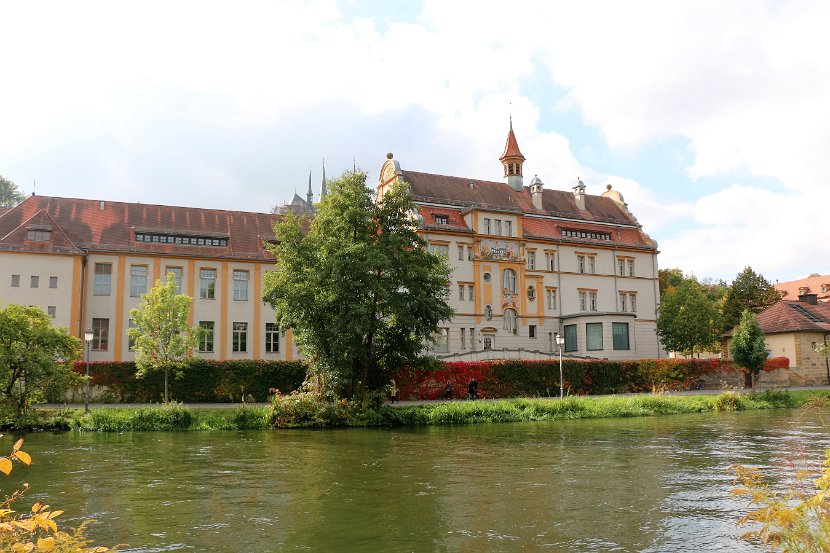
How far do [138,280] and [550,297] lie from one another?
121 ft

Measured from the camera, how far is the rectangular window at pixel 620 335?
6078 cm

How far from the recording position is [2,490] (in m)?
15.9

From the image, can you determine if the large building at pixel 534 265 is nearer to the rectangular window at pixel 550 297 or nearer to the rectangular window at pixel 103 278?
the rectangular window at pixel 550 297

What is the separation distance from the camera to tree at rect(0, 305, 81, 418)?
29406 mm

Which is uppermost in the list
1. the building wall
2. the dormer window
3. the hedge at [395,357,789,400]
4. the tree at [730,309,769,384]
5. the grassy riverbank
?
the dormer window

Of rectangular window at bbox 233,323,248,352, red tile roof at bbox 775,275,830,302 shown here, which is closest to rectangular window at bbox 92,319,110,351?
rectangular window at bbox 233,323,248,352

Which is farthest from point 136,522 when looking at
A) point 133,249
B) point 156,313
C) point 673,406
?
point 133,249

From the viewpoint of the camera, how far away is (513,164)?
74.4 m

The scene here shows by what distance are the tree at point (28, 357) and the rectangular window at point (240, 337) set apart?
2140 cm

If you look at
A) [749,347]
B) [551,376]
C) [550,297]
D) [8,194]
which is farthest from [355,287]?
[8,194]

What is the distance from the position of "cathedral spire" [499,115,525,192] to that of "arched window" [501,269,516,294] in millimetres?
13553

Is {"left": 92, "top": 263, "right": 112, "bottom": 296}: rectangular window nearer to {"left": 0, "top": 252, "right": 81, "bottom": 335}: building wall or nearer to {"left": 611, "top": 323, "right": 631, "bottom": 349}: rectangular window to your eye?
{"left": 0, "top": 252, "right": 81, "bottom": 335}: building wall

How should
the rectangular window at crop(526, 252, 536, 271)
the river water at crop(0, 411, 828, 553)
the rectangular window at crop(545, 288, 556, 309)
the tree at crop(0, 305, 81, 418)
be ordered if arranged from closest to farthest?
the river water at crop(0, 411, 828, 553) < the tree at crop(0, 305, 81, 418) < the rectangular window at crop(526, 252, 536, 271) < the rectangular window at crop(545, 288, 556, 309)

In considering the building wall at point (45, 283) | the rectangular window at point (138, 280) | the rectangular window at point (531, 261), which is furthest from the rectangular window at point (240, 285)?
the rectangular window at point (531, 261)
